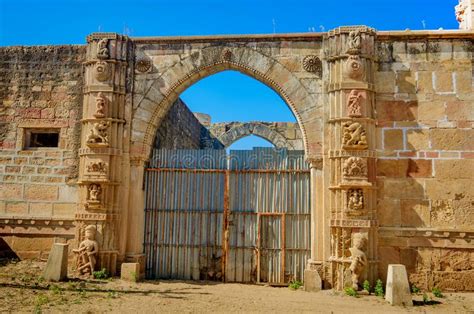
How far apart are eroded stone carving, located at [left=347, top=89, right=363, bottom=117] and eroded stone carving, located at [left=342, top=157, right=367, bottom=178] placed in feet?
2.39

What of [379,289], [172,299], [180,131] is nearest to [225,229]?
[172,299]

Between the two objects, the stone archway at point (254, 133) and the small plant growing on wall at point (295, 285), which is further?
the stone archway at point (254, 133)

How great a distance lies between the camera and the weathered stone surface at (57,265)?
22.2ft

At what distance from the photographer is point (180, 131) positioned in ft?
39.9

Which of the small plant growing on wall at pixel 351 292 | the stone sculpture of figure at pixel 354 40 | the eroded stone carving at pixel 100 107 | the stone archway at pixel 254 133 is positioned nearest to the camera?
the small plant growing on wall at pixel 351 292

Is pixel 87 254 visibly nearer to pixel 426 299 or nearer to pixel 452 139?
pixel 426 299

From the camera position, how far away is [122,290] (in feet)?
21.1

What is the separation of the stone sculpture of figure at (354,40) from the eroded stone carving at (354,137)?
4.04 feet

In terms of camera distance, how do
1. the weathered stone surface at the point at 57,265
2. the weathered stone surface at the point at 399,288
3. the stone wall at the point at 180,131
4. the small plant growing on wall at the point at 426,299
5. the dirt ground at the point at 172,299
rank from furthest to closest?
the stone wall at the point at 180,131 → the weathered stone surface at the point at 57,265 → the small plant growing on wall at the point at 426,299 → the weathered stone surface at the point at 399,288 → the dirt ground at the point at 172,299

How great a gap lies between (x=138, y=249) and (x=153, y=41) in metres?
3.65

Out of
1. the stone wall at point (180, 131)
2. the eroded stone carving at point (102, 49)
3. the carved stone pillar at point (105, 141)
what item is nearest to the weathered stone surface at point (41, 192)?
the carved stone pillar at point (105, 141)

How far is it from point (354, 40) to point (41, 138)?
5.91m

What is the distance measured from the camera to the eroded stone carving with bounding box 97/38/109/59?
25.4ft

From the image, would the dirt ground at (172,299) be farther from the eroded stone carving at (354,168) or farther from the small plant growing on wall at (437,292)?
the eroded stone carving at (354,168)
